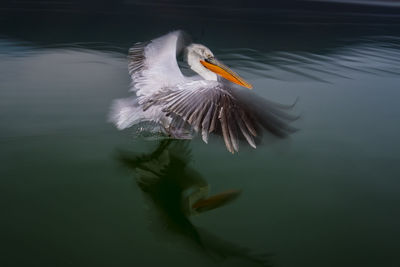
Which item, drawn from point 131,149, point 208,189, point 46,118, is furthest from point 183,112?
point 46,118

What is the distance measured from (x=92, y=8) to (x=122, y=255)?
12.4 ft

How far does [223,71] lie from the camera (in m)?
1.56

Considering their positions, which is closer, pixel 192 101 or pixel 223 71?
pixel 192 101

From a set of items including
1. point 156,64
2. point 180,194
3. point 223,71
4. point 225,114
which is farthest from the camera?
point 156,64

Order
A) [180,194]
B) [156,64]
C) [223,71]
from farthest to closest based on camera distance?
[156,64]
[223,71]
[180,194]

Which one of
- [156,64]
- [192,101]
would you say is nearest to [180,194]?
[192,101]

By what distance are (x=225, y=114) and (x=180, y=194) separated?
0.38 m

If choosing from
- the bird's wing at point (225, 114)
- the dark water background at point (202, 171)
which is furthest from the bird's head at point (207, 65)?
the dark water background at point (202, 171)

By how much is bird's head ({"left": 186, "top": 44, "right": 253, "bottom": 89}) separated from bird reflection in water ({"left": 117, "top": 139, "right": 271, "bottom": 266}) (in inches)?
12.9

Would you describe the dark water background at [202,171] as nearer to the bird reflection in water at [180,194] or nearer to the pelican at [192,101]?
the bird reflection in water at [180,194]

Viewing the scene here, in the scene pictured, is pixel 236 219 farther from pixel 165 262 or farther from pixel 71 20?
pixel 71 20

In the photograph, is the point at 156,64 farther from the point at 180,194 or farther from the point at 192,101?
the point at 180,194

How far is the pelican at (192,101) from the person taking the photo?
4.03 feet

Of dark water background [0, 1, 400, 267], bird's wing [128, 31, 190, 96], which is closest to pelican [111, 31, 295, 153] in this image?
bird's wing [128, 31, 190, 96]
